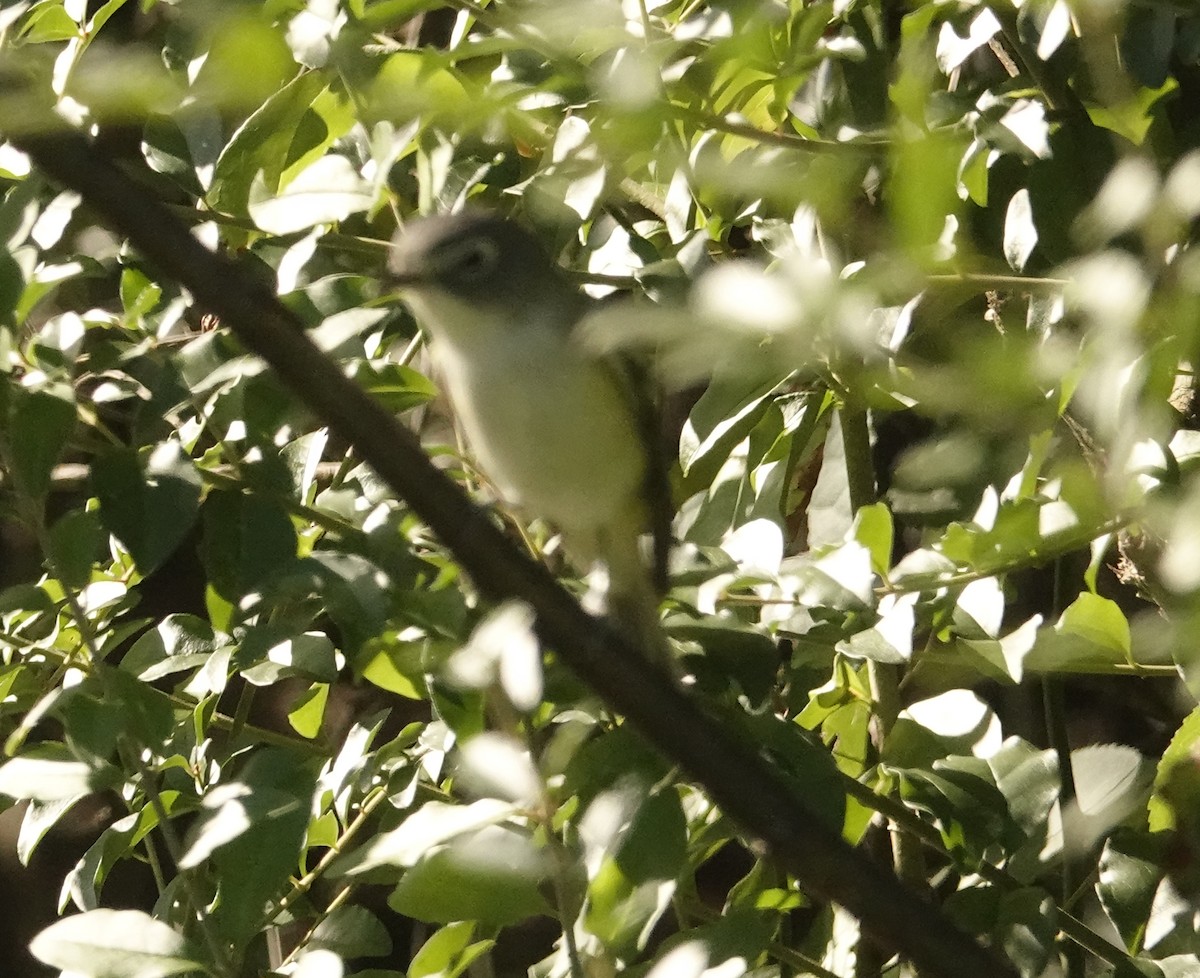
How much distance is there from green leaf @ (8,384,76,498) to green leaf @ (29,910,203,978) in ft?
1.10

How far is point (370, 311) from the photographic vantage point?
3.86ft

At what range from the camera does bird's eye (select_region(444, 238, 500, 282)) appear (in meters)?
1.62

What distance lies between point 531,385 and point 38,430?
0.80 meters

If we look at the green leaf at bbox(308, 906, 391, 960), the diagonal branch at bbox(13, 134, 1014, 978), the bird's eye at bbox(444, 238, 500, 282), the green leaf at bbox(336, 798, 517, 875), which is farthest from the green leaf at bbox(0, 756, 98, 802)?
the bird's eye at bbox(444, 238, 500, 282)

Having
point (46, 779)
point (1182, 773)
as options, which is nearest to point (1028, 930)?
point (1182, 773)

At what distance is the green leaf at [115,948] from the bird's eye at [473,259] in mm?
854

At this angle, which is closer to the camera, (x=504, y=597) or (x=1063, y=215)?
(x=504, y=597)

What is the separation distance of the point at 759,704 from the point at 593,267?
0.63 m

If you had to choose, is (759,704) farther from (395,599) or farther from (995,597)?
(395,599)

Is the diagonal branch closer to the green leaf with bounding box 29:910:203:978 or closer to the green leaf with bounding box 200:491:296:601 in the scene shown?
the green leaf with bounding box 200:491:296:601

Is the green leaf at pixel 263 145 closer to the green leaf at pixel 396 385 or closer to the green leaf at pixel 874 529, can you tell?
the green leaf at pixel 396 385

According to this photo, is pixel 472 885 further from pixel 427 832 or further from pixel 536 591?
pixel 536 591

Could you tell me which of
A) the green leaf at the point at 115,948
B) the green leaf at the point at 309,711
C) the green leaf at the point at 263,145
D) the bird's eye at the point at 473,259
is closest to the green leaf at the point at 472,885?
the green leaf at the point at 115,948

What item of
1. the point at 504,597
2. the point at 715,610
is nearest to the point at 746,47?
the point at 504,597
